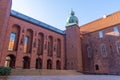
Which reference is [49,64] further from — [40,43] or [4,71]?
[4,71]

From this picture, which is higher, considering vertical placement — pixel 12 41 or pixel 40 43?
pixel 40 43

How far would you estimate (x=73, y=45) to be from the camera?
96.0 ft

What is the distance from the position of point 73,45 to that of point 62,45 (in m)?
2.89

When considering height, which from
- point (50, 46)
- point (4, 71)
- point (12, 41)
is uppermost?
point (12, 41)

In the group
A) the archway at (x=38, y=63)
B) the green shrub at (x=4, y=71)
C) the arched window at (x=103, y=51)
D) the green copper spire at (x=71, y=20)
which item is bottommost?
the green shrub at (x=4, y=71)

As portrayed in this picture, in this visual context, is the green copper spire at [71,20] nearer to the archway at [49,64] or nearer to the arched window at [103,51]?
the arched window at [103,51]

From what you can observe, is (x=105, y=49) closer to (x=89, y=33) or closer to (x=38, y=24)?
(x=89, y=33)

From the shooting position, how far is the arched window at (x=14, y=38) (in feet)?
71.0

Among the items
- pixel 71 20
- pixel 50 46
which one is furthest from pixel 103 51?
pixel 50 46

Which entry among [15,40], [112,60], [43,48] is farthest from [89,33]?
[15,40]

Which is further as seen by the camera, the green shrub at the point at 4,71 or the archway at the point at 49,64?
the archway at the point at 49,64

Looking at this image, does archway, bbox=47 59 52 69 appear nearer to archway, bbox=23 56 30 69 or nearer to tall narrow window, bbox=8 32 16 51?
archway, bbox=23 56 30 69

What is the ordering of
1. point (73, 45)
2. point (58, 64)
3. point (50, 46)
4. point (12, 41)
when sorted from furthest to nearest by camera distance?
point (73, 45) → point (58, 64) → point (50, 46) → point (12, 41)

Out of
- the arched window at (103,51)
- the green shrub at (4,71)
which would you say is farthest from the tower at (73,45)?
the green shrub at (4,71)
